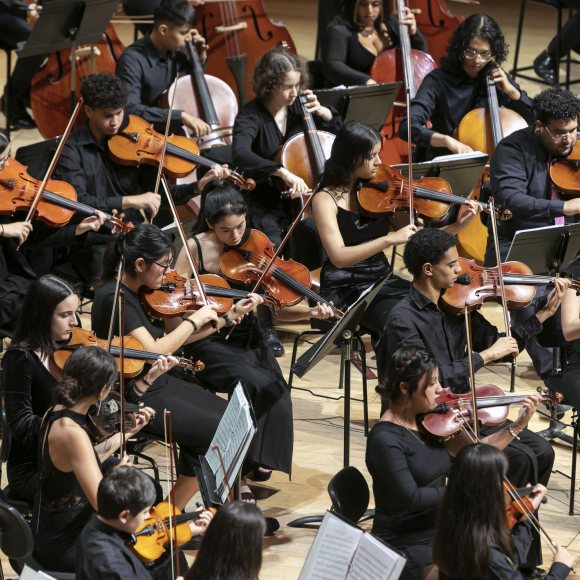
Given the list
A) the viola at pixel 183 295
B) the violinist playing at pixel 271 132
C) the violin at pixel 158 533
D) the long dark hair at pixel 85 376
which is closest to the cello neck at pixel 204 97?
the violinist playing at pixel 271 132

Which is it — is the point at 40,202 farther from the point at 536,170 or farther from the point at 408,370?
the point at 536,170

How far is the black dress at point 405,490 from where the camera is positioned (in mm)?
3166

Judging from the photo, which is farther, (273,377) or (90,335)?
(273,377)

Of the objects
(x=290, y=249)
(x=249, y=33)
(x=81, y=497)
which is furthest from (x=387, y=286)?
(x=249, y=33)

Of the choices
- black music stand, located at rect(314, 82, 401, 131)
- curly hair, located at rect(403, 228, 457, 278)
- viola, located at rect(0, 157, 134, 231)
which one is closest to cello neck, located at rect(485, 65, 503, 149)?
black music stand, located at rect(314, 82, 401, 131)

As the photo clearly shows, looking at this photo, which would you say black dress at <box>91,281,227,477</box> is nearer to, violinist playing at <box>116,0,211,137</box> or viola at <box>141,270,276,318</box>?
viola at <box>141,270,276,318</box>

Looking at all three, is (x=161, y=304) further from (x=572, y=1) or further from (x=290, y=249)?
(x=572, y=1)

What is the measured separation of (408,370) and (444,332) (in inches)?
23.9

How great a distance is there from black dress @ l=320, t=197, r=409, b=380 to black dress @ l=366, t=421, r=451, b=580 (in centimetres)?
112

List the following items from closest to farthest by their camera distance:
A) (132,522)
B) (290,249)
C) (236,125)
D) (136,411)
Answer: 1. (132,522)
2. (136,411)
3. (290,249)
4. (236,125)

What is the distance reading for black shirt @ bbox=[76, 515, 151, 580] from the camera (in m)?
2.73

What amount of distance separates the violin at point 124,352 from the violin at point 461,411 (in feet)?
2.46

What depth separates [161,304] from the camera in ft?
12.6

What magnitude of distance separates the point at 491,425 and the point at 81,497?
1202mm
